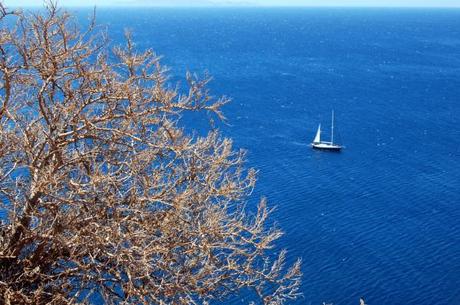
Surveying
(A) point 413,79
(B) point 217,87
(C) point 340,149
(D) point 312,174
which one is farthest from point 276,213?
(A) point 413,79

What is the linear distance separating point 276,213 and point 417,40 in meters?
126

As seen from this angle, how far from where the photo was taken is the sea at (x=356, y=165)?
33.5 metres

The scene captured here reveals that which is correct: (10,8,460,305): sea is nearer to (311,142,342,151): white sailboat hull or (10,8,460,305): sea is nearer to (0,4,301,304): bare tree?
(311,142,342,151): white sailboat hull

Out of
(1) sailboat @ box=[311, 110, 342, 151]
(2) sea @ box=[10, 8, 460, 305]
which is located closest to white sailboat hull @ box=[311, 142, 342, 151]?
(1) sailboat @ box=[311, 110, 342, 151]

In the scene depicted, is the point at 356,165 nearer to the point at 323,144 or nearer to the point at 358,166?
the point at 358,166

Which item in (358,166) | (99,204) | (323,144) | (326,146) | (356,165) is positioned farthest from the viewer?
(323,144)

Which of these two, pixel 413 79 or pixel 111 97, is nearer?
pixel 111 97

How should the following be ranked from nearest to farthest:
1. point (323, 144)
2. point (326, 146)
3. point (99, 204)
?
point (99, 204), point (326, 146), point (323, 144)

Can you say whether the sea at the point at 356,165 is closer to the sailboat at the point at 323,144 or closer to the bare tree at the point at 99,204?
the sailboat at the point at 323,144

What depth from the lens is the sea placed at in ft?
110

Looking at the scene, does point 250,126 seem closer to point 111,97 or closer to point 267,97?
point 267,97

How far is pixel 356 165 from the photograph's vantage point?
5112cm

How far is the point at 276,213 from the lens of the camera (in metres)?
40.0

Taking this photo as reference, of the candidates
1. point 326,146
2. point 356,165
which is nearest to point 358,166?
point 356,165
